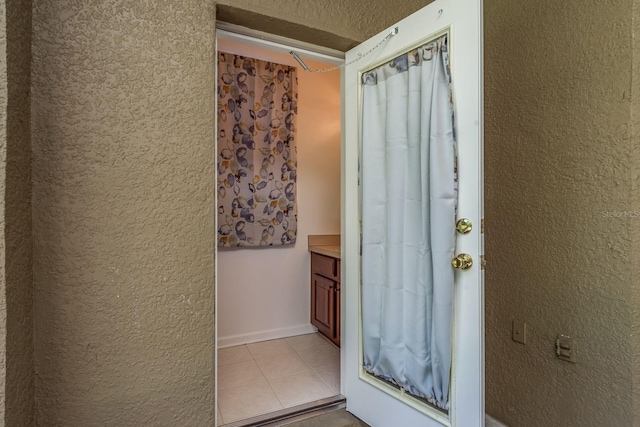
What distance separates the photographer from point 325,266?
2.66 metres

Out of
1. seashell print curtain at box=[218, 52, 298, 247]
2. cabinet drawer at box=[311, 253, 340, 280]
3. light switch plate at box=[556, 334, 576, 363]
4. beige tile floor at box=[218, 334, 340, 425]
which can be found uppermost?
seashell print curtain at box=[218, 52, 298, 247]

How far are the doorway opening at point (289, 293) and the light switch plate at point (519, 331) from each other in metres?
1.04

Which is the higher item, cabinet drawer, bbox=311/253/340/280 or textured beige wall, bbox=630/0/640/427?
textured beige wall, bbox=630/0/640/427

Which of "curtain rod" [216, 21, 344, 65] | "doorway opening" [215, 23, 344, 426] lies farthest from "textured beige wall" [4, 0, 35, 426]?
"doorway opening" [215, 23, 344, 426]

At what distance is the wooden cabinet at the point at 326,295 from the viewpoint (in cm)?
250

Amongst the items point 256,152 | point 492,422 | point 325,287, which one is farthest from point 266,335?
point 492,422

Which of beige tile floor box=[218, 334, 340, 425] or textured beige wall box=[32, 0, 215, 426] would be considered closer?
textured beige wall box=[32, 0, 215, 426]

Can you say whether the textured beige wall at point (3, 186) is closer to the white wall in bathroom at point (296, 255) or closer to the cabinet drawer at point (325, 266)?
the white wall in bathroom at point (296, 255)

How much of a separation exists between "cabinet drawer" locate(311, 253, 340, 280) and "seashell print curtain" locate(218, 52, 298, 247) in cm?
28

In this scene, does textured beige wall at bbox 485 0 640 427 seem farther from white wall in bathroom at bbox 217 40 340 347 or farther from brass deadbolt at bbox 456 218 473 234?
white wall in bathroom at bbox 217 40 340 347

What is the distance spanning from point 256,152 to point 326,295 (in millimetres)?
1362

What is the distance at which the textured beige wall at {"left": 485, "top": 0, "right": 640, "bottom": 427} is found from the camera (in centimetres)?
123

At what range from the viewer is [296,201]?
9.55ft

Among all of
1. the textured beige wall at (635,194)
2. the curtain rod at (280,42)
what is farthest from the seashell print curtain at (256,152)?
the textured beige wall at (635,194)
